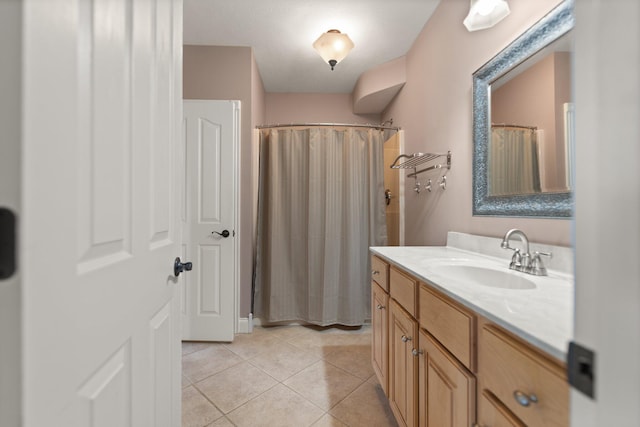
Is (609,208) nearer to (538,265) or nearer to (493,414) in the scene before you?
(493,414)

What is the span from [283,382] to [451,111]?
6.64ft

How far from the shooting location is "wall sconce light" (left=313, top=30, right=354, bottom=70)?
6.56 ft

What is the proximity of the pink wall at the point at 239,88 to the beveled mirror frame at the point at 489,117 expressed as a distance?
5.73ft

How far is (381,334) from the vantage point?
4.86 ft

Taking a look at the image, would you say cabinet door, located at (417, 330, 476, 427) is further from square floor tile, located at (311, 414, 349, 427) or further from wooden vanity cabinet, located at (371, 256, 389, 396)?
square floor tile, located at (311, 414, 349, 427)

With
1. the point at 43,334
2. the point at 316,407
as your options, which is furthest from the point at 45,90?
the point at 316,407

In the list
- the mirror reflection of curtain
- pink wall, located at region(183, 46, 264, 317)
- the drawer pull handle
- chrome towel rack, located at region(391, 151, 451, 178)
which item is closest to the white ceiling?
pink wall, located at region(183, 46, 264, 317)

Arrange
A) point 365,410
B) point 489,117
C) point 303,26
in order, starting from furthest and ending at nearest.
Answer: point 303,26, point 365,410, point 489,117

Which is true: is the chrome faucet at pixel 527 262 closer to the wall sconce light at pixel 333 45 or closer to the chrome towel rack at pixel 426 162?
the chrome towel rack at pixel 426 162

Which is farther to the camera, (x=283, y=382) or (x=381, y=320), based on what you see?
(x=283, y=382)

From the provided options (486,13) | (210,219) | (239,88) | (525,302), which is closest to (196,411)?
(210,219)

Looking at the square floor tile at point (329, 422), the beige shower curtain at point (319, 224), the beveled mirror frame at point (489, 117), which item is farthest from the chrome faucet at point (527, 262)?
the beige shower curtain at point (319, 224)

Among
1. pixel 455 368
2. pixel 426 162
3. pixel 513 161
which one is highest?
pixel 426 162

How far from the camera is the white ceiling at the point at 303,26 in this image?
188 centimetres
